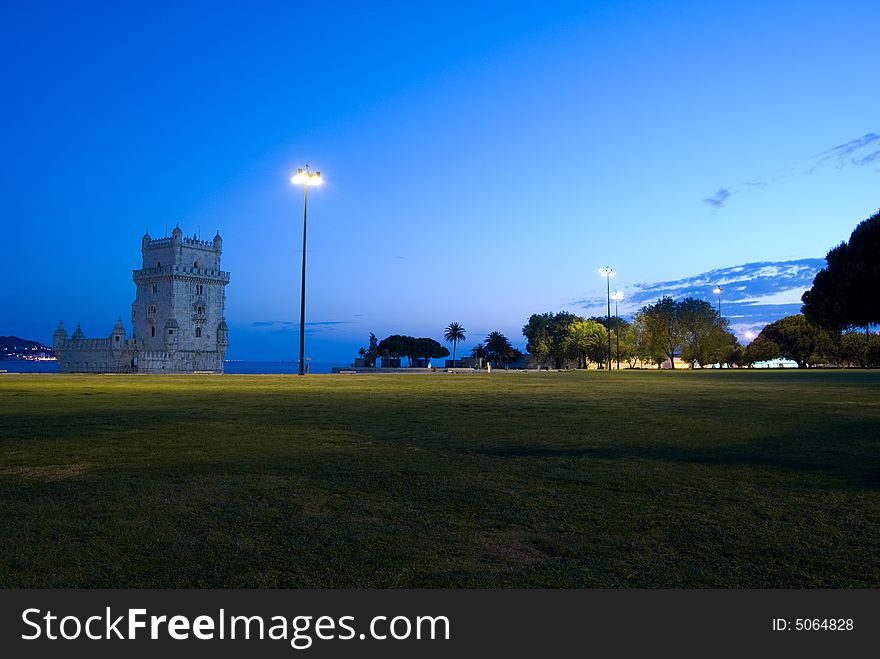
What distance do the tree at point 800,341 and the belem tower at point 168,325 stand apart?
9317cm

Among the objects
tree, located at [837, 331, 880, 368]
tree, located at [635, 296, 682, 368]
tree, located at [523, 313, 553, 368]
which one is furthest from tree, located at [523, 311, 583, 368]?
tree, located at [837, 331, 880, 368]

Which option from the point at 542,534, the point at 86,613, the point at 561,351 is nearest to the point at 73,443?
the point at 86,613

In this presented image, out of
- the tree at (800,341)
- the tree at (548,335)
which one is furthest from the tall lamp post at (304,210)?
the tree at (800,341)

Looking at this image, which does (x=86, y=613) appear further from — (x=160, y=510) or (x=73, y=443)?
(x=73, y=443)

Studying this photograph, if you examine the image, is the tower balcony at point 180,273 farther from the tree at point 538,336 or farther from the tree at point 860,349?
the tree at point 860,349

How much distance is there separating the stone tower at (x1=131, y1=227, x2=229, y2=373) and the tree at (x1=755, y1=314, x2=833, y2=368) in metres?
93.3

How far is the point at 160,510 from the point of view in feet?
18.7

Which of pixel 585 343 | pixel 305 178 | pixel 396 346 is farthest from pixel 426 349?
pixel 305 178

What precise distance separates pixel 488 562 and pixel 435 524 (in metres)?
1.00

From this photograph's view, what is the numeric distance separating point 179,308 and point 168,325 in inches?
123

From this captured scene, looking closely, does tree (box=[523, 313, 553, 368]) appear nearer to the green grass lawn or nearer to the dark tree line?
the dark tree line

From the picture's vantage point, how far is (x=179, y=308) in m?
97.2

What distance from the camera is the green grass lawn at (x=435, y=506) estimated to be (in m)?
4.21

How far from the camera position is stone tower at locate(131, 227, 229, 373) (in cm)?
9631
